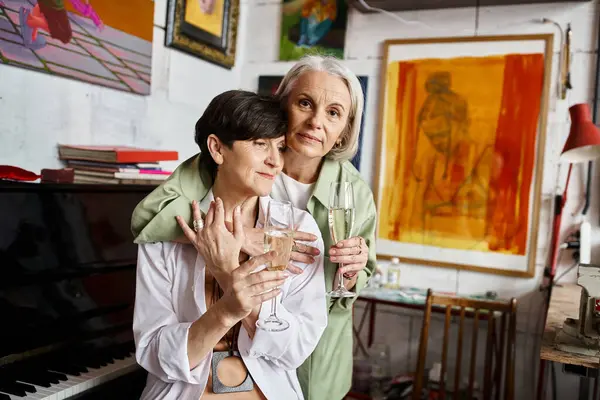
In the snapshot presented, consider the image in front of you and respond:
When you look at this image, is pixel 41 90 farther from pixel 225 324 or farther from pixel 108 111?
pixel 225 324

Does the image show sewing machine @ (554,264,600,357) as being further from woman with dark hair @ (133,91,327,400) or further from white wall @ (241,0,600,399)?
white wall @ (241,0,600,399)

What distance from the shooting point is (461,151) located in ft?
11.2

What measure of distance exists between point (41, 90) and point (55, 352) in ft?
3.79

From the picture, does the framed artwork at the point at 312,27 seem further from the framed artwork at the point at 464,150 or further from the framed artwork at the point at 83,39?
the framed artwork at the point at 83,39

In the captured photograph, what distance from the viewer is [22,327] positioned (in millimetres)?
1744

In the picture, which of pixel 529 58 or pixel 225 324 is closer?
pixel 225 324

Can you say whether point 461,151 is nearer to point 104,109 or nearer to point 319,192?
point 319,192

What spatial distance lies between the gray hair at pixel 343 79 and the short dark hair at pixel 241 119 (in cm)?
18

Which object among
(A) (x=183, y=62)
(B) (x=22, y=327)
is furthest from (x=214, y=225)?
(A) (x=183, y=62)

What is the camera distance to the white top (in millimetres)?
1740

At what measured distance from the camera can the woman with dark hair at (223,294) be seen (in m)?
1.33

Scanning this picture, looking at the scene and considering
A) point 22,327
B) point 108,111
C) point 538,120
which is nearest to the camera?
point 22,327

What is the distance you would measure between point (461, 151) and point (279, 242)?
8.10ft

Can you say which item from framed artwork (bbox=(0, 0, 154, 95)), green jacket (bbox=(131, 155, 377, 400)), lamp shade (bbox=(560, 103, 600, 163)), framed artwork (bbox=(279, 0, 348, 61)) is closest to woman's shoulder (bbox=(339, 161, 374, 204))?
green jacket (bbox=(131, 155, 377, 400))
